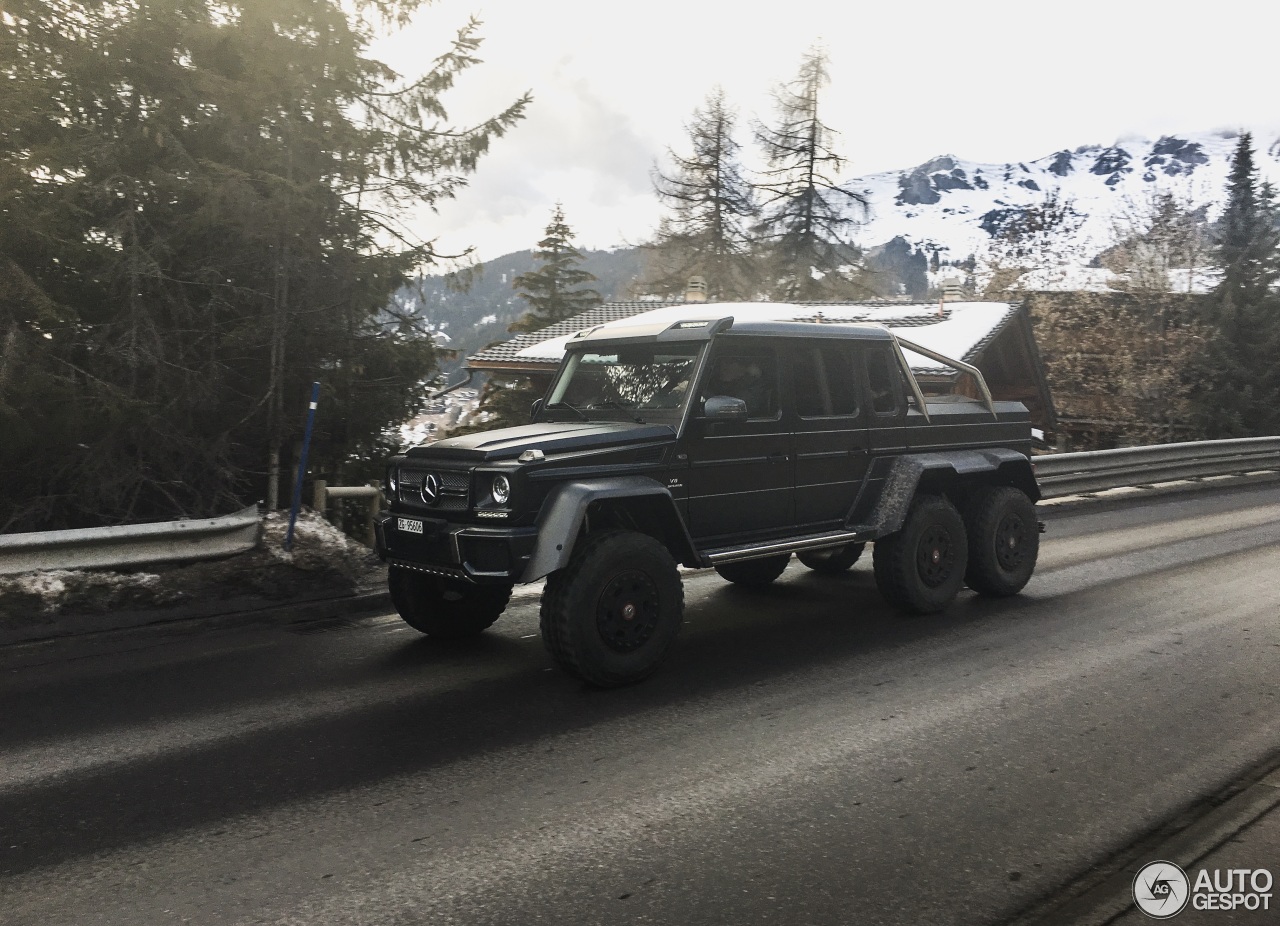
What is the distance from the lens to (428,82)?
12.2 meters

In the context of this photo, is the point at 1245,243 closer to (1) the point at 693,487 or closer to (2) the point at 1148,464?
(2) the point at 1148,464

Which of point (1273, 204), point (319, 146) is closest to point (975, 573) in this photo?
point (319, 146)

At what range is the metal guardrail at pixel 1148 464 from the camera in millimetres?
16031

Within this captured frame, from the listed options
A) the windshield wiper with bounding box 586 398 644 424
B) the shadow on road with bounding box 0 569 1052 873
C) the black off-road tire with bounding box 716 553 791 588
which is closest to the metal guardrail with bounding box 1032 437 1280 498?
the black off-road tire with bounding box 716 553 791 588

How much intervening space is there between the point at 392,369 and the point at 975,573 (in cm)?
687

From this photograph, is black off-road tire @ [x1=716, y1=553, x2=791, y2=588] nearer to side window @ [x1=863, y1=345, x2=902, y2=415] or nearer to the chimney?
side window @ [x1=863, y1=345, x2=902, y2=415]

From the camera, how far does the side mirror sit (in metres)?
6.47

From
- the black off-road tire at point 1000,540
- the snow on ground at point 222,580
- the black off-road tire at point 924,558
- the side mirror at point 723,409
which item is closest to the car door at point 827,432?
the black off-road tire at point 924,558

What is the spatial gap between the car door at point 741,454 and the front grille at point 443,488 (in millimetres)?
1444

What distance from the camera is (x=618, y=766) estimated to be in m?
4.83

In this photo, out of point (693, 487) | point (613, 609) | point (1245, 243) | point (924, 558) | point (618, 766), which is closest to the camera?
point (618, 766)

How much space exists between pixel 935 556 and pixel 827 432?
144 centimetres

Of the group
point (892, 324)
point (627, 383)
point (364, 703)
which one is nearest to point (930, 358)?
point (627, 383)

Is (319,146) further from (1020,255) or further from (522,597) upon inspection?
(1020,255)
